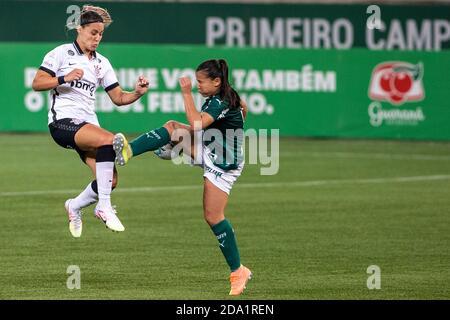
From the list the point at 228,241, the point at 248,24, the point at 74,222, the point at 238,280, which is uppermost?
the point at 248,24

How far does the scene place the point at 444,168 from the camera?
958 inches

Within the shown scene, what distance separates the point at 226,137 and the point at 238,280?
132 cm

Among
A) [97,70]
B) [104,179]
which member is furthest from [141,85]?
[104,179]

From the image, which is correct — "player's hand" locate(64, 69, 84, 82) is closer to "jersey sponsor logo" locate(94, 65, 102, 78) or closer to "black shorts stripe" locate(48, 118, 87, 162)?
"black shorts stripe" locate(48, 118, 87, 162)

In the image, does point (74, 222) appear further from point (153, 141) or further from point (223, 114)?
point (223, 114)

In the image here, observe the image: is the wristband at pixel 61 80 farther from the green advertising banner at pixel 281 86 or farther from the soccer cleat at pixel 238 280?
the green advertising banner at pixel 281 86

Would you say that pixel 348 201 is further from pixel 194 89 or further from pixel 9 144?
pixel 9 144

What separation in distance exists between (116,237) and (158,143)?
13.4ft

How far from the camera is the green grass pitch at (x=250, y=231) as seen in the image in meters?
12.3

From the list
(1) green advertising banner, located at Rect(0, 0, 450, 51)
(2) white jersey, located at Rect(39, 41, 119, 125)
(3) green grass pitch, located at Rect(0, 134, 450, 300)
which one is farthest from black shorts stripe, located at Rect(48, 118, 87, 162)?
(1) green advertising banner, located at Rect(0, 0, 450, 51)

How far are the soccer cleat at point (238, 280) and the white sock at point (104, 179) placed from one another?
5.30ft

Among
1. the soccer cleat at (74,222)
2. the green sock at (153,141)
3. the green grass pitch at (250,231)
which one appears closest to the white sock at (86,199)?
the soccer cleat at (74,222)

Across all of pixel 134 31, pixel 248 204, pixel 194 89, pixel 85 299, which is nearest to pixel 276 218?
pixel 248 204

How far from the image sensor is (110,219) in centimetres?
1230
